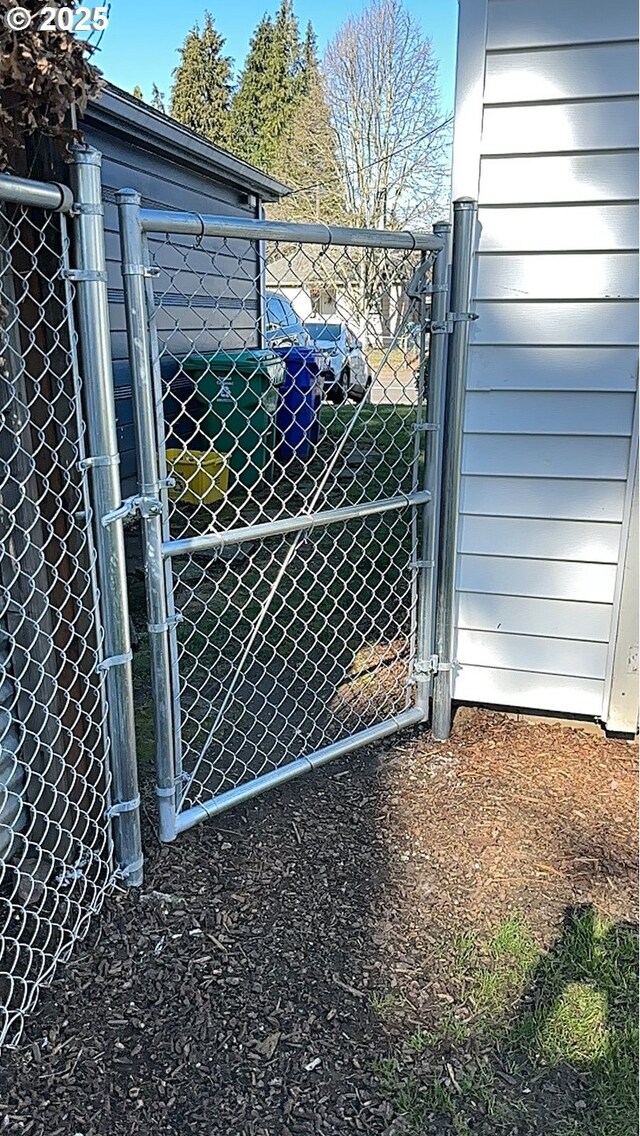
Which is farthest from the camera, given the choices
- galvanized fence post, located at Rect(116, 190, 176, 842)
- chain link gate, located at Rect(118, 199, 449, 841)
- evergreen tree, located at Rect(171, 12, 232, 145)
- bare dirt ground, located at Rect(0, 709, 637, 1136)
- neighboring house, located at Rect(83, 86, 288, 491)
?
evergreen tree, located at Rect(171, 12, 232, 145)

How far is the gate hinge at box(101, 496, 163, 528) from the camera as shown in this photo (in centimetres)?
186

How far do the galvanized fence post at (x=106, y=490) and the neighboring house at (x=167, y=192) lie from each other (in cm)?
259

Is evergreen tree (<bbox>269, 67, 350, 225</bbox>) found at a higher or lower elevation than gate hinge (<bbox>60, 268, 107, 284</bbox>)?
higher

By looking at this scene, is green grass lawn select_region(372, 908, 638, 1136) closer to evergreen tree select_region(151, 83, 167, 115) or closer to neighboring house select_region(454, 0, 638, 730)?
neighboring house select_region(454, 0, 638, 730)

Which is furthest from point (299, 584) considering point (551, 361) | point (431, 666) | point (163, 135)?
point (163, 135)

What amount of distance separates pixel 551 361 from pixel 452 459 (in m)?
0.47

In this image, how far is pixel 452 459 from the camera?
2.68 metres

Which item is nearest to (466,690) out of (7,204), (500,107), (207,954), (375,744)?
(375,744)

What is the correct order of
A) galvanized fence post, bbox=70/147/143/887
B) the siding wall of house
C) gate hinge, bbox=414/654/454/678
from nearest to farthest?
galvanized fence post, bbox=70/147/143/887 < gate hinge, bbox=414/654/454/678 < the siding wall of house

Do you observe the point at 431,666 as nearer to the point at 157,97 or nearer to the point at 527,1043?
the point at 527,1043

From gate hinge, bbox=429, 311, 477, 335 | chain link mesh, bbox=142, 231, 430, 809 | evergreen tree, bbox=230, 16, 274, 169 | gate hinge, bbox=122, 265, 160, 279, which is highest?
evergreen tree, bbox=230, 16, 274, 169

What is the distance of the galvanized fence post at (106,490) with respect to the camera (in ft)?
5.63

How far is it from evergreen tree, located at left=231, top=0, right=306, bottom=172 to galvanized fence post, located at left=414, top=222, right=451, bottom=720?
2712 centimetres

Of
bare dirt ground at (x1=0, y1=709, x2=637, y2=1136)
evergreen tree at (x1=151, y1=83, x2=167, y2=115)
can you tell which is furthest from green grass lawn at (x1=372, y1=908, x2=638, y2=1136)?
evergreen tree at (x1=151, y1=83, x2=167, y2=115)
